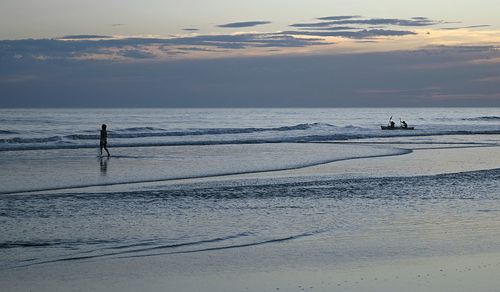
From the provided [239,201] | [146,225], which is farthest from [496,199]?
[146,225]

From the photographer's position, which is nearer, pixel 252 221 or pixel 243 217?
pixel 252 221

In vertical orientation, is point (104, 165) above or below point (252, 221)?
below

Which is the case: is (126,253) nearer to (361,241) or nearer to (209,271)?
(209,271)

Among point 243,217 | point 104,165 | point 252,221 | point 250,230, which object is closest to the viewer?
point 250,230

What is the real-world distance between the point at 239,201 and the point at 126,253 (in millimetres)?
5872

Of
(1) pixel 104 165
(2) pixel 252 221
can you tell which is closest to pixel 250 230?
(2) pixel 252 221

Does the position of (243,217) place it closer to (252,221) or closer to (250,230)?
(252,221)

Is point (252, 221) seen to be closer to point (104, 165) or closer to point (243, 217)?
point (243, 217)

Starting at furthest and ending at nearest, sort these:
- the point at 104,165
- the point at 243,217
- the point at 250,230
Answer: the point at 104,165, the point at 243,217, the point at 250,230

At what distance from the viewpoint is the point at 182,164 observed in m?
27.2

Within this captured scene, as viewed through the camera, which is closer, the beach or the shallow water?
the beach

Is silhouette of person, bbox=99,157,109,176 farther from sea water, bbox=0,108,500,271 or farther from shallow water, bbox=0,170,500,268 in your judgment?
shallow water, bbox=0,170,500,268

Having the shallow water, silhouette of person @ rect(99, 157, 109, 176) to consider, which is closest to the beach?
the shallow water

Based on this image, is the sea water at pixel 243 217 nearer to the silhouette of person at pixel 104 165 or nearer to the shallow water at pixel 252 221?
the shallow water at pixel 252 221
